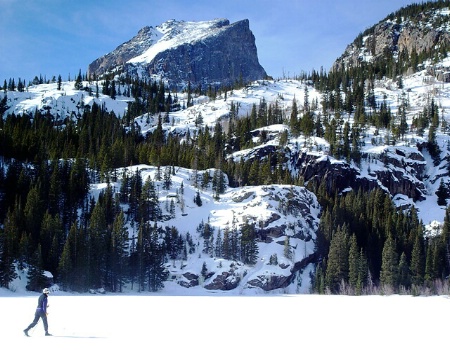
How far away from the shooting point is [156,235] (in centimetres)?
8438

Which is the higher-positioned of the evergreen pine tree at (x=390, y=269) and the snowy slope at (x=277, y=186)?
the snowy slope at (x=277, y=186)

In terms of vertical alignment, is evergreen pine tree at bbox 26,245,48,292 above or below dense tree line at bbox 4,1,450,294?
below

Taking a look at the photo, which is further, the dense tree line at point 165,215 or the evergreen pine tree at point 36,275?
the dense tree line at point 165,215

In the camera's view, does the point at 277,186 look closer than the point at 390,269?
No

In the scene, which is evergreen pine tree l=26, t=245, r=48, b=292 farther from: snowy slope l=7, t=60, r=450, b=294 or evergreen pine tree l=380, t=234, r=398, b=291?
evergreen pine tree l=380, t=234, r=398, b=291

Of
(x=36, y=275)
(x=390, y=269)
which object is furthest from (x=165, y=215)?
(x=390, y=269)
